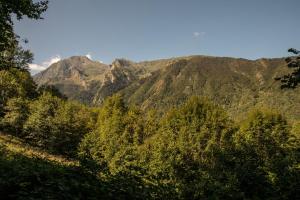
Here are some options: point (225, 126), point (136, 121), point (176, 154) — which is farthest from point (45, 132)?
point (225, 126)

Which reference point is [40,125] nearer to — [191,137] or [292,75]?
[191,137]

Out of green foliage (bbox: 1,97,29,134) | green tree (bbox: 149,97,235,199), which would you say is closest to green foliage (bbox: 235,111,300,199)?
green tree (bbox: 149,97,235,199)

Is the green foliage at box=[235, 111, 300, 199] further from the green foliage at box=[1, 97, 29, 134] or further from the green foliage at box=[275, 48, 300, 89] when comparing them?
the green foliage at box=[1, 97, 29, 134]

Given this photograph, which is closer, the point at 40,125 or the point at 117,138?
the point at 117,138

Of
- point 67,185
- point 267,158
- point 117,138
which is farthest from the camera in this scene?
point 117,138

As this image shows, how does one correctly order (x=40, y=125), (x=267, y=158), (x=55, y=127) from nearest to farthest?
1. (x=267, y=158)
2. (x=55, y=127)
3. (x=40, y=125)

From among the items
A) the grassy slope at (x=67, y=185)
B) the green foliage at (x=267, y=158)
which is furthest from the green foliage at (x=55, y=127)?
the grassy slope at (x=67, y=185)

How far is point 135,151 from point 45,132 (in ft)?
83.1

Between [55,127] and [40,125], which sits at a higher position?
[40,125]

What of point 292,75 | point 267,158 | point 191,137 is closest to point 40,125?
point 191,137

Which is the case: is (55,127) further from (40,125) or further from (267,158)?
(267,158)

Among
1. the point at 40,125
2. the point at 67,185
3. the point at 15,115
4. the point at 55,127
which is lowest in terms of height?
the point at 55,127

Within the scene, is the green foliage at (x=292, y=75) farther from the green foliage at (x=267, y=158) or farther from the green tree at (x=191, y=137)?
the green tree at (x=191, y=137)

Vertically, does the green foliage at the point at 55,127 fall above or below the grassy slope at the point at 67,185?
below
